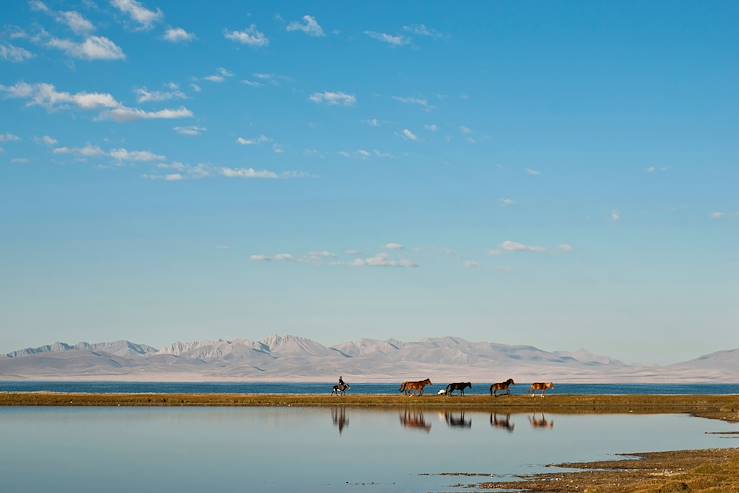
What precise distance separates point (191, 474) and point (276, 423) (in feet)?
87.3

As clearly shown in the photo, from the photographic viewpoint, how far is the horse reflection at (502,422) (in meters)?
60.8

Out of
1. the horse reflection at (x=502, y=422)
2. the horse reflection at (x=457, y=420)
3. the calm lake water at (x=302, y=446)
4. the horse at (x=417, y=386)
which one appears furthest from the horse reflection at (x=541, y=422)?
the horse at (x=417, y=386)

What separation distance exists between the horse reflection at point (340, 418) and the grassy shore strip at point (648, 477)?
70.1 ft

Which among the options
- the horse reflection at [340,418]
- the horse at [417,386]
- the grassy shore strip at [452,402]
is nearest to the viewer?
the horse reflection at [340,418]

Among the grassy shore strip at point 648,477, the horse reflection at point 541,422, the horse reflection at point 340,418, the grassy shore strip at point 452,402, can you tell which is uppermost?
the grassy shore strip at point 452,402

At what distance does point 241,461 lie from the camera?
137ft

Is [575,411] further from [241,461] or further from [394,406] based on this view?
[241,461]

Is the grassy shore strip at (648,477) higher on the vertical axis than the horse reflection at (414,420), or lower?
lower

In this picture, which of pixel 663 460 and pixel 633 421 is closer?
pixel 663 460

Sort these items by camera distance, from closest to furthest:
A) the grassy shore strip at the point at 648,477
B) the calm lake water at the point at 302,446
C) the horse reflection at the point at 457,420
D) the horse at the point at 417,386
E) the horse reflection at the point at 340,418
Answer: the grassy shore strip at the point at 648,477, the calm lake water at the point at 302,446, the horse reflection at the point at 340,418, the horse reflection at the point at 457,420, the horse at the point at 417,386

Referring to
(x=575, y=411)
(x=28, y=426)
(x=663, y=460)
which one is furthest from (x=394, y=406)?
(x=663, y=460)

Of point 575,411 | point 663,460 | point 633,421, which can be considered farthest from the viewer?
point 575,411

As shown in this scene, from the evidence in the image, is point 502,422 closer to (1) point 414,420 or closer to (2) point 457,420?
(2) point 457,420

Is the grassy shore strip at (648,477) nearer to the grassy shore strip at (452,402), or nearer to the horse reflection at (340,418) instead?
the horse reflection at (340,418)
